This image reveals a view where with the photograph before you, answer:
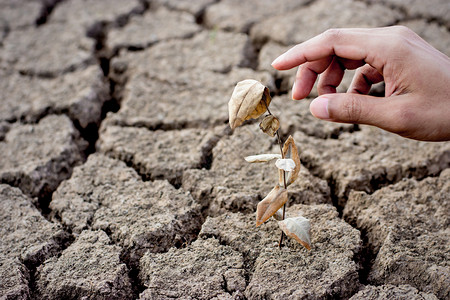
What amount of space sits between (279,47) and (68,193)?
57.6 inches

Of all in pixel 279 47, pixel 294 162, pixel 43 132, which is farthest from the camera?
pixel 279 47

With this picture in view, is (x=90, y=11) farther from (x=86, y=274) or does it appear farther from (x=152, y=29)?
(x=86, y=274)

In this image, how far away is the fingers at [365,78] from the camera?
5.22 feet

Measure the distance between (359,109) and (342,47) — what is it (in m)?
0.22

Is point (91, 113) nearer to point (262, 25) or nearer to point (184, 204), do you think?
point (184, 204)

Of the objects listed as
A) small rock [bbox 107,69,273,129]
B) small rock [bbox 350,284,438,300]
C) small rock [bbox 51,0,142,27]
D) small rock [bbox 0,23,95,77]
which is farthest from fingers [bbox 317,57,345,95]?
small rock [bbox 51,0,142,27]

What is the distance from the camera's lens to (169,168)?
182cm

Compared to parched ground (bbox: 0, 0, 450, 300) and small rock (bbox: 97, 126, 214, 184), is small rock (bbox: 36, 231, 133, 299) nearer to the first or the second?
parched ground (bbox: 0, 0, 450, 300)

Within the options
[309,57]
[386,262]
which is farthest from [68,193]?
[386,262]

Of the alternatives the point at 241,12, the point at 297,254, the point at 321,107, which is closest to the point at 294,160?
the point at 321,107

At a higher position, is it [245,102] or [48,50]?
[245,102]

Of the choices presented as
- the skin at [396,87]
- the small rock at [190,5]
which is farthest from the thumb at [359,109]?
the small rock at [190,5]

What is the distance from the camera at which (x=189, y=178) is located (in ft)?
5.81

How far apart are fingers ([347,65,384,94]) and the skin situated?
19 centimetres
